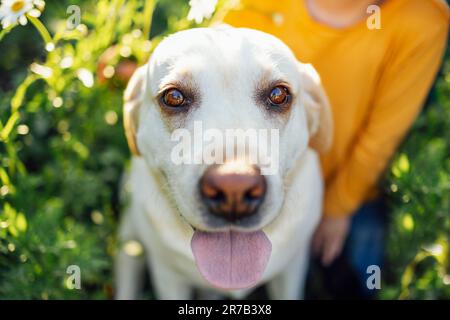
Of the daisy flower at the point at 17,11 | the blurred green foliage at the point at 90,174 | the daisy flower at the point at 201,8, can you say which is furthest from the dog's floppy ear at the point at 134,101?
the daisy flower at the point at 17,11

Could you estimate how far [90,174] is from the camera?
2.82 m

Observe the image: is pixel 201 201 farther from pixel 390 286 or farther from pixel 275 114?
pixel 390 286

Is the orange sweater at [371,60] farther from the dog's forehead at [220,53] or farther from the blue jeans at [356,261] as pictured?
the dog's forehead at [220,53]

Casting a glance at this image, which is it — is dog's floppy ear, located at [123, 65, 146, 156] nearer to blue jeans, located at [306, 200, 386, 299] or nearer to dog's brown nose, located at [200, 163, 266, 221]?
dog's brown nose, located at [200, 163, 266, 221]

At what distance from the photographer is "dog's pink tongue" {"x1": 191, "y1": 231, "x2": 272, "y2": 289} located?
6.10ft

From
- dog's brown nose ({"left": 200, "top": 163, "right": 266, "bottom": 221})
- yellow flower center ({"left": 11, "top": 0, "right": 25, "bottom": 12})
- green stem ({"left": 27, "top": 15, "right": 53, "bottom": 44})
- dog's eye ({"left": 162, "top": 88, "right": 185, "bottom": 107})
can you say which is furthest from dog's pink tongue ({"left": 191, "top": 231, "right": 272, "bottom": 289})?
yellow flower center ({"left": 11, "top": 0, "right": 25, "bottom": 12})

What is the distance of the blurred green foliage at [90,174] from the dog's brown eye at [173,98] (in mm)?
338

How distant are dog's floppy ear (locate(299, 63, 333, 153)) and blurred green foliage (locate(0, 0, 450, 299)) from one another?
0.41 m

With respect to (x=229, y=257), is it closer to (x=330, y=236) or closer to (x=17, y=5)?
(x=330, y=236)

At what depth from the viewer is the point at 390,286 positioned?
101 inches

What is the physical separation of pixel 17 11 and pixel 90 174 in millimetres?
1181

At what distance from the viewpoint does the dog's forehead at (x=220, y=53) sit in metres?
1.76

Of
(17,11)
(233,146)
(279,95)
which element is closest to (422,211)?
(279,95)

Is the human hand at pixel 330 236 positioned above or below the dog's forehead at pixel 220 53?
below
